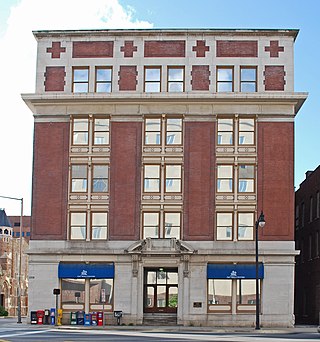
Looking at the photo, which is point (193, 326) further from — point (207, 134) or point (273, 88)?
point (273, 88)

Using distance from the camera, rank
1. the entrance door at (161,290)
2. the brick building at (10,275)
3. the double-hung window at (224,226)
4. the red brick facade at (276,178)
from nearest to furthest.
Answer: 1. the red brick facade at (276,178)
2. the double-hung window at (224,226)
3. the entrance door at (161,290)
4. the brick building at (10,275)

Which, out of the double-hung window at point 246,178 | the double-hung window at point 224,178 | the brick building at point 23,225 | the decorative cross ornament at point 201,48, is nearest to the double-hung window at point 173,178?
the double-hung window at point 224,178

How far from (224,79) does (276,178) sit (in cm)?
823

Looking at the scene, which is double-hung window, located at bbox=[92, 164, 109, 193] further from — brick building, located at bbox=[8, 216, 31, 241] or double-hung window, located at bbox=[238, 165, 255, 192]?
brick building, located at bbox=[8, 216, 31, 241]

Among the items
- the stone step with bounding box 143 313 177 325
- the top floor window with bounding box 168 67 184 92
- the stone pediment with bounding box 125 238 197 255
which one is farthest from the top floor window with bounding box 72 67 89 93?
the stone step with bounding box 143 313 177 325

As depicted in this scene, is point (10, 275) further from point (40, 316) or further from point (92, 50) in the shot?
point (92, 50)

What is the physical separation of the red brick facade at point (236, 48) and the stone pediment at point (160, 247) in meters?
14.2

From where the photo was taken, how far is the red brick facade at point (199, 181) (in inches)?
2131

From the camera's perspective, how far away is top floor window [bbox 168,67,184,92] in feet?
183

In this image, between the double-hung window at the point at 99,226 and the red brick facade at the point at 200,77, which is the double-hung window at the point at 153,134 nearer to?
the red brick facade at the point at 200,77

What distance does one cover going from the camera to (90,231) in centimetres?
5469

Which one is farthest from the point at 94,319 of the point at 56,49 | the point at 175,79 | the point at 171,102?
the point at 56,49

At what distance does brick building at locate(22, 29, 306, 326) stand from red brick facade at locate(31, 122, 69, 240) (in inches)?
3.3

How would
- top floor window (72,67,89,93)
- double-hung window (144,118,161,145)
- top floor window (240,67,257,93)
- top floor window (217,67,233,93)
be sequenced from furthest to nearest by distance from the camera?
1. top floor window (72,67,89,93)
2. top floor window (217,67,233,93)
3. top floor window (240,67,257,93)
4. double-hung window (144,118,161,145)
